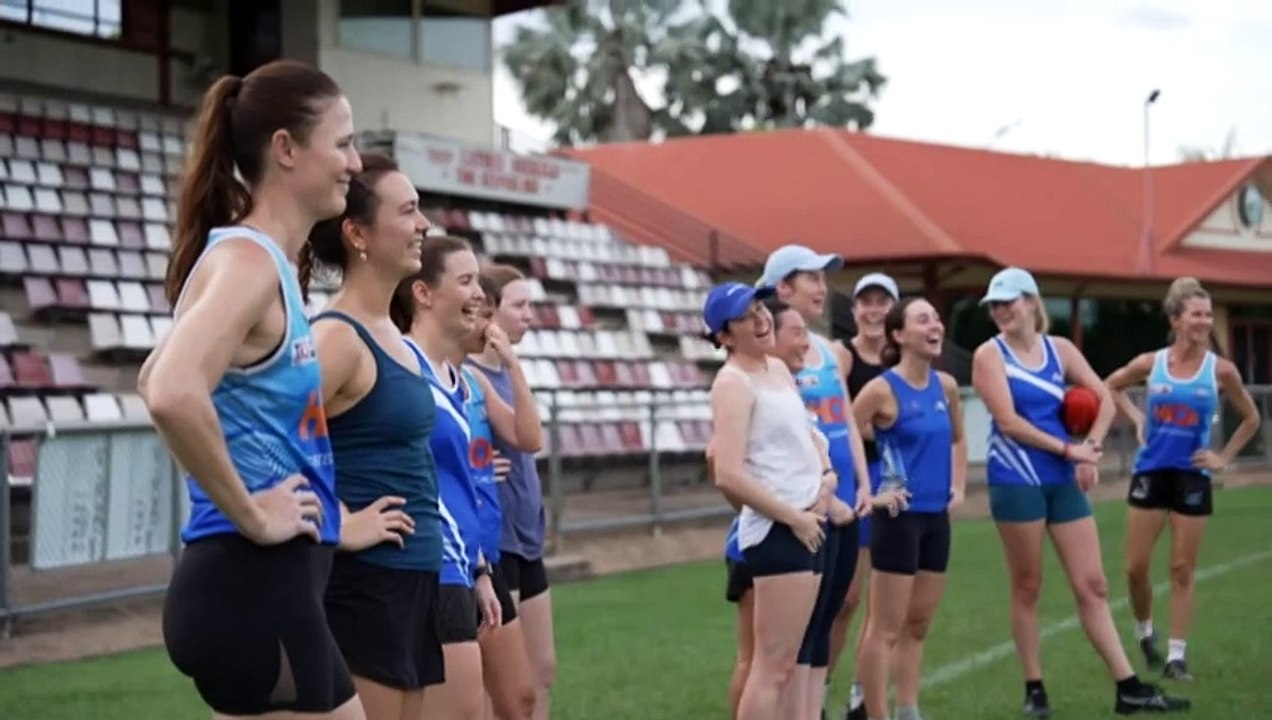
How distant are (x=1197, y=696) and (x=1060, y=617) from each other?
11.9 ft

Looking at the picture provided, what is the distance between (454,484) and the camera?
5.65 m

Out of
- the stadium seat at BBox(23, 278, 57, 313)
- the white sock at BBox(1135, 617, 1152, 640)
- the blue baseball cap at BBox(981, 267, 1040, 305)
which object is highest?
the blue baseball cap at BBox(981, 267, 1040, 305)

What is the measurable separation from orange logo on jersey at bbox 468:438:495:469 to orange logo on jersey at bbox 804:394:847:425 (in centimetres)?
190

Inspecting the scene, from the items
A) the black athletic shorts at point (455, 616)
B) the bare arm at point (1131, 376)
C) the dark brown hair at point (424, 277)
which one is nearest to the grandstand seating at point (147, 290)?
the bare arm at point (1131, 376)

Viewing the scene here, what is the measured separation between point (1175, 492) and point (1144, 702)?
1.96 meters

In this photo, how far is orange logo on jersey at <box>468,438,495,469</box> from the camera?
6.60m

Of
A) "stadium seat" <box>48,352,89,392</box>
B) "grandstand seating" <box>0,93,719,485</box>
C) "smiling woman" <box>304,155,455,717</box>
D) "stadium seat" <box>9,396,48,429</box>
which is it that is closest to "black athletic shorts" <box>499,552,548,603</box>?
"smiling woman" <box>304,155,455,717</box>

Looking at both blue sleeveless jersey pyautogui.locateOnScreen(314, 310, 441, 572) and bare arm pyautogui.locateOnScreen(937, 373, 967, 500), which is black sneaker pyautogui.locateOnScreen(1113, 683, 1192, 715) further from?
blue sleeveless jersey pyautogui.locateOnScreen(314, 310, 441, 572)

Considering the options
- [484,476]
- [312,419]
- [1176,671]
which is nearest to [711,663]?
[1176,671]

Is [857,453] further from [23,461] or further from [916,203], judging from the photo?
[916,203]

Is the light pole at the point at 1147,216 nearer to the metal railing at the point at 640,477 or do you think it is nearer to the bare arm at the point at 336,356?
the metal railing at the point at 640,477

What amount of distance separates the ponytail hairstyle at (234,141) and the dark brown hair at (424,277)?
1.91 metres

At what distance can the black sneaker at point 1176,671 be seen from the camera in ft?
33.9

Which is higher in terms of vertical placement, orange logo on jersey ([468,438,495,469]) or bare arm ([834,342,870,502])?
orange logo on jersey ([468,438,495,469])
